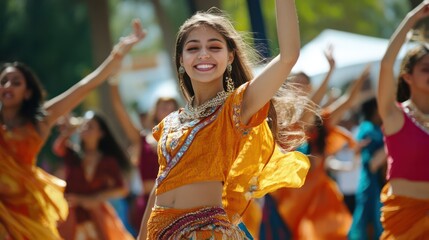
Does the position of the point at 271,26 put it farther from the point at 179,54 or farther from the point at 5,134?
the point at 179,54

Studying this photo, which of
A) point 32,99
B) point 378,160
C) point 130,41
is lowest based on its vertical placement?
point 378,160

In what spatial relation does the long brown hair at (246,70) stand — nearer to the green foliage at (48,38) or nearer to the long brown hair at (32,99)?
the long brown hair at (32,99)

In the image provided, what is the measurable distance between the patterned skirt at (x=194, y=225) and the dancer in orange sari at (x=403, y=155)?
1.63 meters

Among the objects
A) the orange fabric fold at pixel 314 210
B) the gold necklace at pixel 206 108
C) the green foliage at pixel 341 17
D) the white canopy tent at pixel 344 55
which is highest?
the gold necklace at pixel 206 108

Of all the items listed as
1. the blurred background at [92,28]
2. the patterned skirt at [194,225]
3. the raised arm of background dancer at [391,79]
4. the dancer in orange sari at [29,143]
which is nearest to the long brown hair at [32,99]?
the dancer in orange sari at [29,143]

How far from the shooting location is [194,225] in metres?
4.42

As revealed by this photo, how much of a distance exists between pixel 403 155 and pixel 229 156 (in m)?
1.68

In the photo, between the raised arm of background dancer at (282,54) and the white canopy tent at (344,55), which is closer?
the raised arm of background dancer at (282,54)

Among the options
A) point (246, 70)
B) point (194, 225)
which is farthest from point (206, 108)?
point (194, 225)

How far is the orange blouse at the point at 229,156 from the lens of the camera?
4.47 meters

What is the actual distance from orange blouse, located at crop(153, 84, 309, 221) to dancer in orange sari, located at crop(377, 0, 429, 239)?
51.2 inches

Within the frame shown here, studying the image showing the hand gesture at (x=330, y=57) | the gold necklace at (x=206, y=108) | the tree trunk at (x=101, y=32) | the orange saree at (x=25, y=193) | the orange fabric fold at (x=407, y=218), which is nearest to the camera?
the gold necklace at (x=206, y=108)

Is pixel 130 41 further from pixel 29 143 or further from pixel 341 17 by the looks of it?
pixel 341 17

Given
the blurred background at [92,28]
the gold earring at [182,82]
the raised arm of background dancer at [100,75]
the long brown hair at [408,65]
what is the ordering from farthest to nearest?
1. the blurred background at [92,28]
2. the raised arm of background dancer at [100,75]
3. the long brown hair at [408,65]
4. the gold earring at [182,82]
